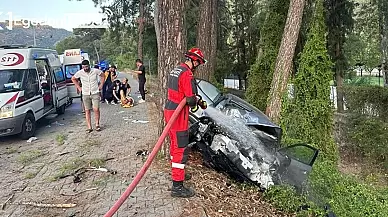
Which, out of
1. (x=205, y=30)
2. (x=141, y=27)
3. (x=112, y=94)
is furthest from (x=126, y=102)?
(x=141, y=27)

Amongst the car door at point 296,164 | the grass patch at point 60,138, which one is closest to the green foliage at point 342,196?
the car door at point 296,164

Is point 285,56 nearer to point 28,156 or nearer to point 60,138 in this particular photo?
point 60,138

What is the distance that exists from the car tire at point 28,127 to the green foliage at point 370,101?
1026 cm

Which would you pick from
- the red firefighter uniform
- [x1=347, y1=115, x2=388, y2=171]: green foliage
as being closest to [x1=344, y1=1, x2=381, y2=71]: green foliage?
[x1=347, y1=115, x2=388, y2=171]: green foliage

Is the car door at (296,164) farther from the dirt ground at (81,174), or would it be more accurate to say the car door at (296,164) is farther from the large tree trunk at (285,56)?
the large tree trunk at (285,56)

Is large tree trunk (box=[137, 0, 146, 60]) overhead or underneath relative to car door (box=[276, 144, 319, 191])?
overhead

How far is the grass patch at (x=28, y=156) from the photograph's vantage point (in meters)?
7.96

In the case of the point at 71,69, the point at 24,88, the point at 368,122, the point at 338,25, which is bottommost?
the point at 368,122

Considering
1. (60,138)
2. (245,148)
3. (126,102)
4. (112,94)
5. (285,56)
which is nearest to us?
(245,148)

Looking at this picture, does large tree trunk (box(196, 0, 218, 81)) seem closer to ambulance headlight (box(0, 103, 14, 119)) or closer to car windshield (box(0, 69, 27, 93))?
car windshield (box(0, 69, 27, 93))

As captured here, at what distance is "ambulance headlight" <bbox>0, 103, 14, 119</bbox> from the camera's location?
30.7ft

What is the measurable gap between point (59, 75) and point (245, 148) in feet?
30.7

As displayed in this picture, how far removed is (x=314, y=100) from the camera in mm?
10680

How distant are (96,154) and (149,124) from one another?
11.1ft
